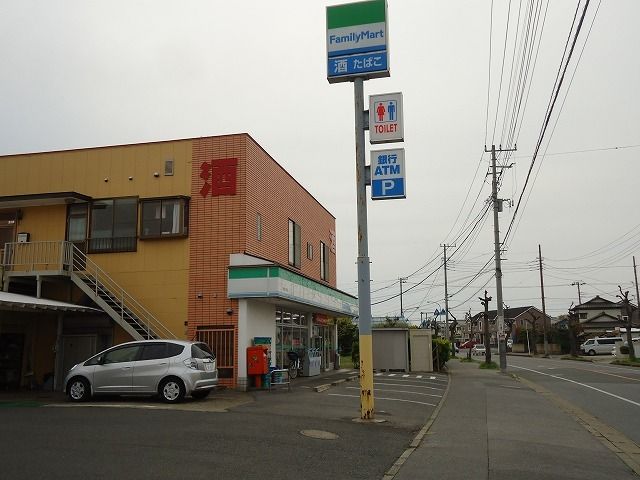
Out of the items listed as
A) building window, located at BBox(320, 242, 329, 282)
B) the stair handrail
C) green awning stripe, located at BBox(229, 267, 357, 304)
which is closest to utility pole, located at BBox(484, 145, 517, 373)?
building window, located at BBox(320, 242, 329, 282)

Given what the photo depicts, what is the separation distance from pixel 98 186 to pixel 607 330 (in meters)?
74.0

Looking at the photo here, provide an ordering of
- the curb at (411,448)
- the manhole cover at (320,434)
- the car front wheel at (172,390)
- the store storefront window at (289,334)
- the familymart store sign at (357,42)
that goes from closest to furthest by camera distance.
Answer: the curb at (411,448) < the manhole cover at (320,434) < the familymart store sign at (357,42) < the car front wheel at (172,390) < the store storefront window at (289,334)

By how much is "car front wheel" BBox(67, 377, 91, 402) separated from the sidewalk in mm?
8564

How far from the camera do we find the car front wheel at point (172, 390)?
47.4 feet

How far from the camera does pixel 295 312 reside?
24.5 m

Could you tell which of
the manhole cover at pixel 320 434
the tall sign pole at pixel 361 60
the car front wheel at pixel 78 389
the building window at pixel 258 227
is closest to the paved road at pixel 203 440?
the manhole cover at pixel 320 434

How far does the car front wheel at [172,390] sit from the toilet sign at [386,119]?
24.1 feet

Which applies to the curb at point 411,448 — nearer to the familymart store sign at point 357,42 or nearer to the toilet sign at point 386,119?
the toilet sign at point 386,119

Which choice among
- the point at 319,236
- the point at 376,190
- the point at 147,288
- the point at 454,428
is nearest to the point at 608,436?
Answer: the point at 454,428

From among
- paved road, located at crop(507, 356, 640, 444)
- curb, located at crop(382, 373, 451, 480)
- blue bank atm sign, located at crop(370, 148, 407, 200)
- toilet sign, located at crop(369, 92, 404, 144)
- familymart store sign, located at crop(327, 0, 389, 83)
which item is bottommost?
paved road, located at crop(507, 356, 640, 444)

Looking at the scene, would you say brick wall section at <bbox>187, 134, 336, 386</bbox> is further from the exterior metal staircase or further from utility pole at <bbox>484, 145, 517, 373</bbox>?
utility pole at <bbox>484, 145, 517, 373</bbox>

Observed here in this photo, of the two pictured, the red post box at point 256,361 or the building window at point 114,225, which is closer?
the red post box at point 256,361

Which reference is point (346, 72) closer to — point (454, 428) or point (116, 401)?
point (454, 428)

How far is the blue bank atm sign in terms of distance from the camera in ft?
42.9
